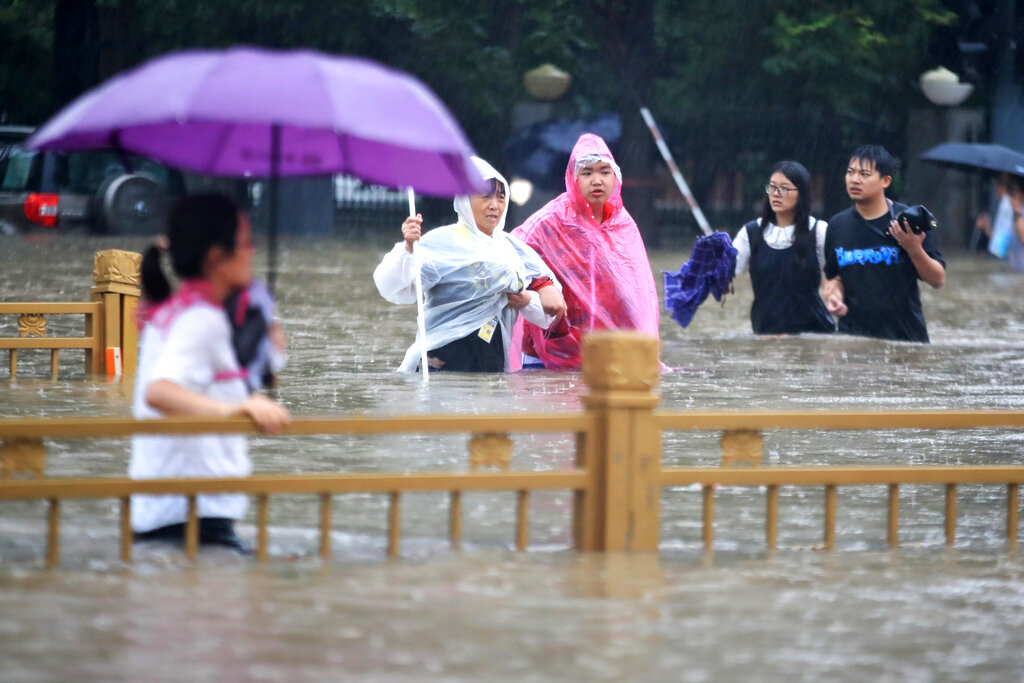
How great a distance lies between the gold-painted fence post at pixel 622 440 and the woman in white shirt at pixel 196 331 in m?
1.08

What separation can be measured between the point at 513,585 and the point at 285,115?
1.65m

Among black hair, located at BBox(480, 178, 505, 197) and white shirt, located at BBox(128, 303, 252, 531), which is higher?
black hair, located at BBox(480, 178, 505, 197)

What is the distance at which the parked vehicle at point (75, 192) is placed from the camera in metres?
25.6

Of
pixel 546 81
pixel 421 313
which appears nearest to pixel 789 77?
pixel 546 81

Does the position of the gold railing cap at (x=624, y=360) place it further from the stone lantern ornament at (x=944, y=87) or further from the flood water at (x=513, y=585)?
the stone lantern ornament at (x=944, y=87)

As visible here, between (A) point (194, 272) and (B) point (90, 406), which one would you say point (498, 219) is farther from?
(A) point (194, 272)

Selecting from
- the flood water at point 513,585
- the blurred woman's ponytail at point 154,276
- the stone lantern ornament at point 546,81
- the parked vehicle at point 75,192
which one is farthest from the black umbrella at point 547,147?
the blurred woman's ponytail at point 154,276

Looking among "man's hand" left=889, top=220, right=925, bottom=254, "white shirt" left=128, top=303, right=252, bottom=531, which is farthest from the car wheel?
"white shirt" left=128, top=303, right=252, bottom=531

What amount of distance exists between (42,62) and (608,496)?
2776 centimetres

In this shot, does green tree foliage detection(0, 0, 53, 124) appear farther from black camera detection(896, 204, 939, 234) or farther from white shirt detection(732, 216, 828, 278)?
black camera detection(896, 204, 939, 234)

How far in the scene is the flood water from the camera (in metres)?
4.48

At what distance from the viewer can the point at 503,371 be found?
10.8m

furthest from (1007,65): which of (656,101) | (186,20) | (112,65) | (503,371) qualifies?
(503,371)

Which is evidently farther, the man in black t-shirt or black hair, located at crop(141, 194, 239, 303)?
the man in black t-shirt
